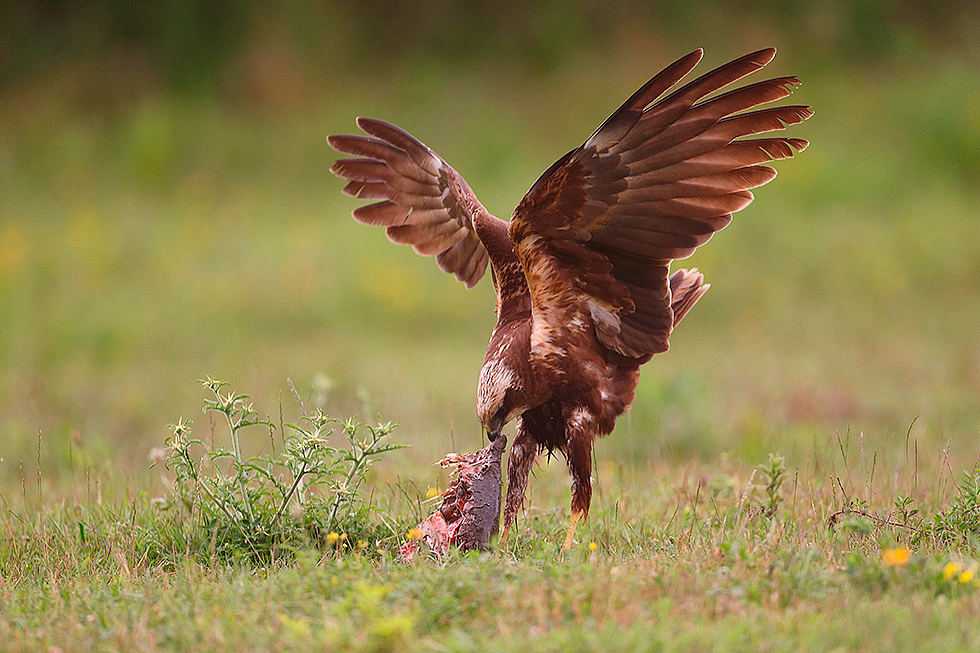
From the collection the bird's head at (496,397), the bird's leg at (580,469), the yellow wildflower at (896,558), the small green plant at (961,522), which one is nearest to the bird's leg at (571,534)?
the bird's leg at (580,469)

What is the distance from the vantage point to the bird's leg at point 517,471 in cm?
440

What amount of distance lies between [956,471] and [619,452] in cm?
246

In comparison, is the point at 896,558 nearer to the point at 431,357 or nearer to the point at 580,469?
the point at 580,469

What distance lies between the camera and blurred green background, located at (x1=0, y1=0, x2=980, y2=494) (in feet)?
31.7

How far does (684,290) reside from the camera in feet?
17.1

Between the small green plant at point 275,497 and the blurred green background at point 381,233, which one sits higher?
the blurred green background at point 381,233

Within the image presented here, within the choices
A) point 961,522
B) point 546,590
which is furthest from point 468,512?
point 961,522

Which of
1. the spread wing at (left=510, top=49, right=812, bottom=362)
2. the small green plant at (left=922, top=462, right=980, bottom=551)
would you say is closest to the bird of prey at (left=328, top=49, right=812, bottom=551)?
the spread wing at (left=510, top=49, right=812, bottom=362)

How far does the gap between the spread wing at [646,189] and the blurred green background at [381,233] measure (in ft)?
11.2

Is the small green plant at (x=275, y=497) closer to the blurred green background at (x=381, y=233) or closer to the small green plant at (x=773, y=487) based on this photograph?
the small green plant at (x=773, y=487)

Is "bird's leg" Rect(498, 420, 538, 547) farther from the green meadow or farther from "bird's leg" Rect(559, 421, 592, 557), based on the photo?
"bird's leg" Rect(559, 421, 592, 557)

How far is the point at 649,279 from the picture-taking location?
4.42 m

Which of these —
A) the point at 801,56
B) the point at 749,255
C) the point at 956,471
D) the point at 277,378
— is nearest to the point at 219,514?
the point at 956,471

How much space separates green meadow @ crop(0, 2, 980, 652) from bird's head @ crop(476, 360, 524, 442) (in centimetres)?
59
